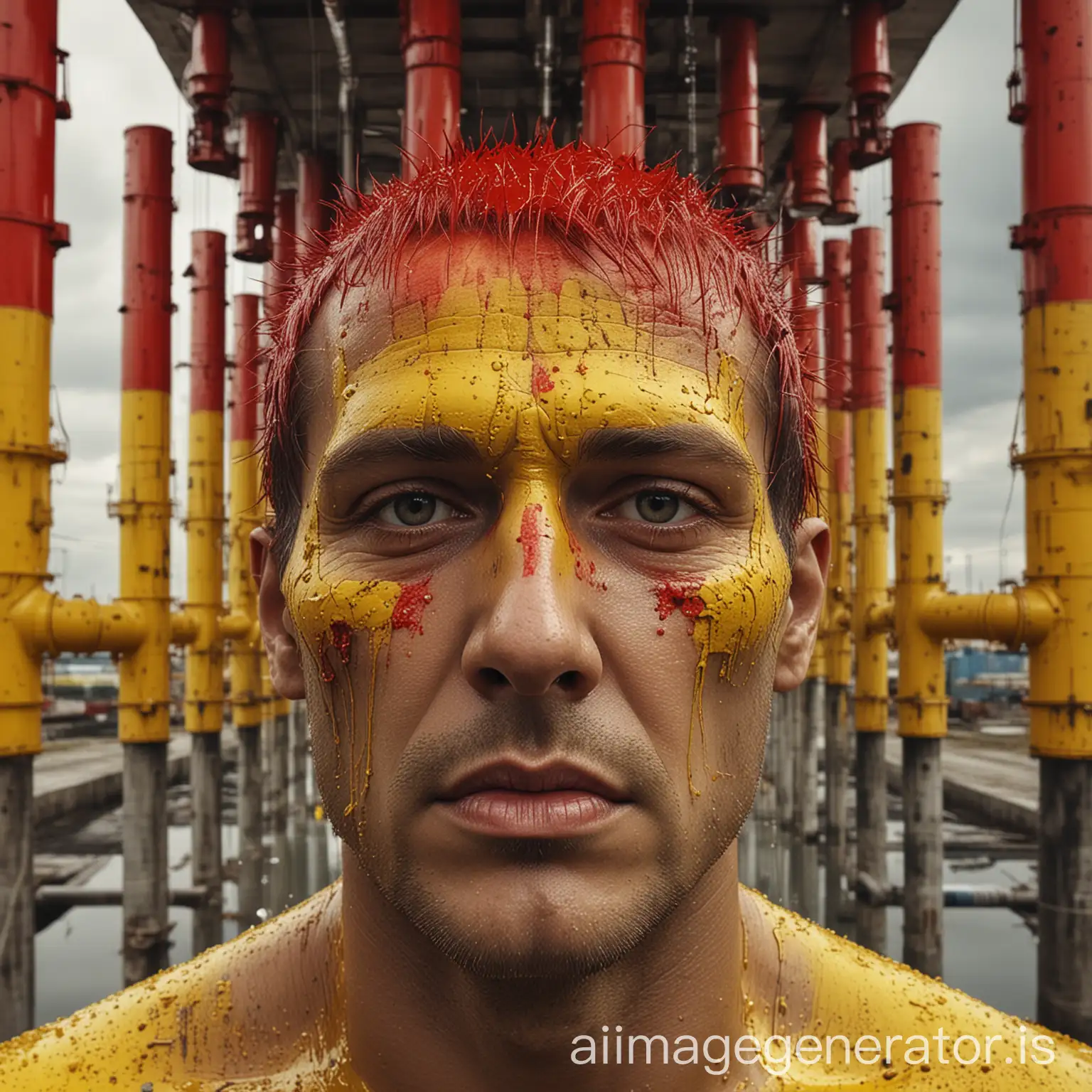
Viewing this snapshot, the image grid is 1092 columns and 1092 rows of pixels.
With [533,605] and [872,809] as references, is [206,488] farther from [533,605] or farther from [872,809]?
[533,605]

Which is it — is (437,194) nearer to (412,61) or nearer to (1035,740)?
(412,61)

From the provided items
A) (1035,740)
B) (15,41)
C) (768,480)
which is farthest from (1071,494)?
(15,41)

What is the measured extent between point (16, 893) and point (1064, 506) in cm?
921

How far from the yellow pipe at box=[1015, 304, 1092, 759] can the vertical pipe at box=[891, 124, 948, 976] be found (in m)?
2.35

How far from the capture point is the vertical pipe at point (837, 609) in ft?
55.3

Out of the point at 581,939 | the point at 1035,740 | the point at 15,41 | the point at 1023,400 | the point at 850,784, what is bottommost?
the point at 850,784

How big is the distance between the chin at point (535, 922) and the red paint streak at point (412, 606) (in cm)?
38

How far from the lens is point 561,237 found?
1.79m

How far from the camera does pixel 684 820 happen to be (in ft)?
5.18

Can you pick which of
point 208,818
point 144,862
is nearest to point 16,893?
point 144,862

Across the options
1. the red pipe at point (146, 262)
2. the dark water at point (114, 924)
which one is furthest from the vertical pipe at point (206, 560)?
the red pipe at point (146, 262)

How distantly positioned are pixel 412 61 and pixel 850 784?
85.7 feet

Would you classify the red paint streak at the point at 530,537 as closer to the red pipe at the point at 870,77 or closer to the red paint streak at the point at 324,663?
the red paint streak at the point at 324,663

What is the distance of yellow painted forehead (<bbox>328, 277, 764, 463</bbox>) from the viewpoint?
64.4 inches
